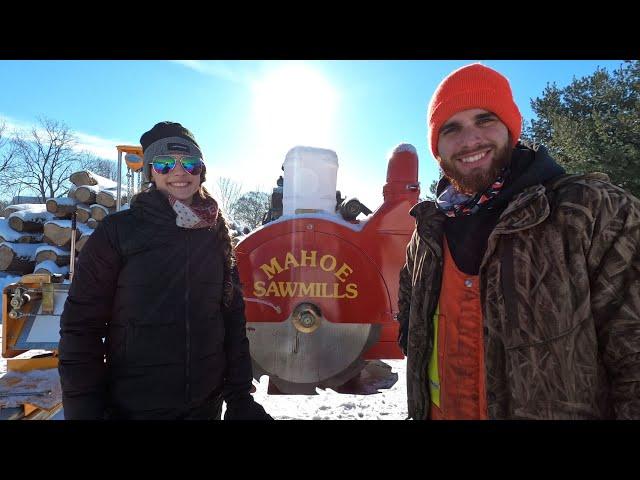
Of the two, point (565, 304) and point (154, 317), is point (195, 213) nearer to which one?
point (154, 317)

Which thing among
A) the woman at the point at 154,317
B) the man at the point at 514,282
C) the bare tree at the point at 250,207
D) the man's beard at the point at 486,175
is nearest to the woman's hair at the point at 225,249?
the woman at the point at 154,317

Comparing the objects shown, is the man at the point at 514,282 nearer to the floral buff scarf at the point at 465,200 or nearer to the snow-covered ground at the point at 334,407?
the floral buff scarf at the point at 465,200

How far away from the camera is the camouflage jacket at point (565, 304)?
1072 mm

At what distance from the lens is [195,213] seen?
1.64 meters

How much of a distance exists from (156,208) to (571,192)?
1590mm

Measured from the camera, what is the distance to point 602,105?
13.0 meters

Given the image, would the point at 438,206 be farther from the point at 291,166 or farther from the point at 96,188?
the point at 96,188

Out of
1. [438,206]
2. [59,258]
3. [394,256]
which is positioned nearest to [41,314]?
[394,256]

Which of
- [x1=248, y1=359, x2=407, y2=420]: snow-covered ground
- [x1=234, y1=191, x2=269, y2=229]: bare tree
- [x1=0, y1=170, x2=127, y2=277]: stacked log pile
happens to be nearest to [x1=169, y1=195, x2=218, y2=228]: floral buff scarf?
[x1=248, y1=359, x2=407, y2=420]: snow-covered ground

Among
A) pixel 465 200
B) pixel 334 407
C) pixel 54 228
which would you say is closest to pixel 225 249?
pixel 465 200

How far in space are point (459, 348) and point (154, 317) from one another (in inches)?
48.1

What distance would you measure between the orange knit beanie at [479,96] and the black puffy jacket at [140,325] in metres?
1.28

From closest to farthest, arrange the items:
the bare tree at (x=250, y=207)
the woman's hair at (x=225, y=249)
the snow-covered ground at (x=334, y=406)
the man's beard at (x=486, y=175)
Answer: the man's beard at (x=486, y=175) → the woman's hair at (x=225, y=249) → the snow-covered ground at (x=334, y=406) → the bare tree at (x=250, y=207)

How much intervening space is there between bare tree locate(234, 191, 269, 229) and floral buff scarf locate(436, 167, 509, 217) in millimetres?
23252
